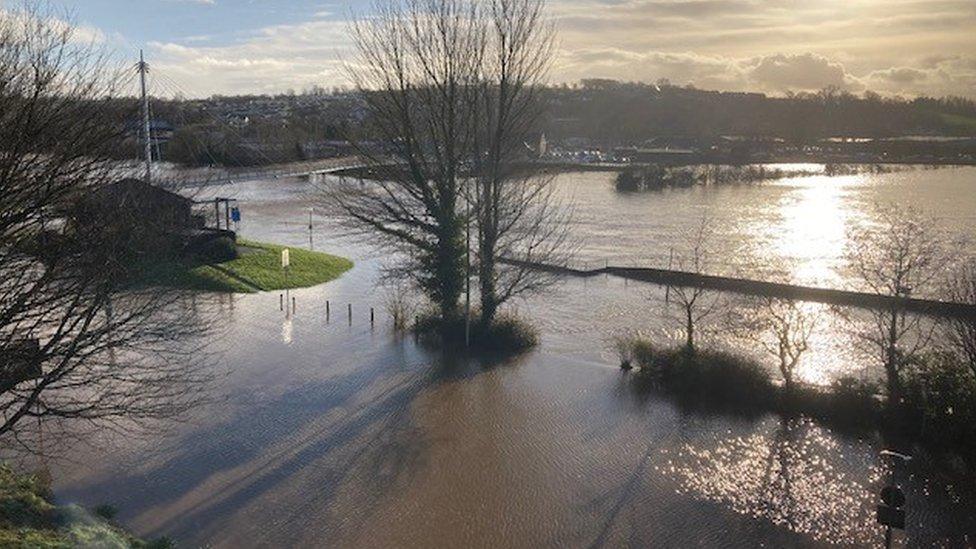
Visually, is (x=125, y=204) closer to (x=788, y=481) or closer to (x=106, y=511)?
(x=106, y=511)

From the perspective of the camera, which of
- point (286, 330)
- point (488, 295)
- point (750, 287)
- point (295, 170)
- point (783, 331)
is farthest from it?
point (295, 170)

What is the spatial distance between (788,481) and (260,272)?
18.7 metres

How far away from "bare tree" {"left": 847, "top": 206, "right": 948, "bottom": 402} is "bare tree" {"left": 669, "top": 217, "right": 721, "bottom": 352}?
3.47 metres

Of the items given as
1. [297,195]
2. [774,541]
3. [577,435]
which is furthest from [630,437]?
[297,195]

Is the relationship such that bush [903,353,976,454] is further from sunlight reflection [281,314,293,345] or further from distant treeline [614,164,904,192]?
distant treeline [614,164,904,192]

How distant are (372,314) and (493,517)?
11.1 m

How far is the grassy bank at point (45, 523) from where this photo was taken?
822cm

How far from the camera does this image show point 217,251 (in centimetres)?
2684

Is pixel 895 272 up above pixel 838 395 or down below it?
above

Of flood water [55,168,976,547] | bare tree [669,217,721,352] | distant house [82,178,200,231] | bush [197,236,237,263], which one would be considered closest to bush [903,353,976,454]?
flood water [55,168,976,547]

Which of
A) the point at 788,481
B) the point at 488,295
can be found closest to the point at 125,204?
the point at 488,295

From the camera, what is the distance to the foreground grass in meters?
24.5

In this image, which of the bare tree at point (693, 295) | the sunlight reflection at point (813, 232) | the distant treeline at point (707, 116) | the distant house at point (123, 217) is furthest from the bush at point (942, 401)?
the distant treeline at point (707, 116)

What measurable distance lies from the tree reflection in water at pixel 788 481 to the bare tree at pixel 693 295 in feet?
11.5
